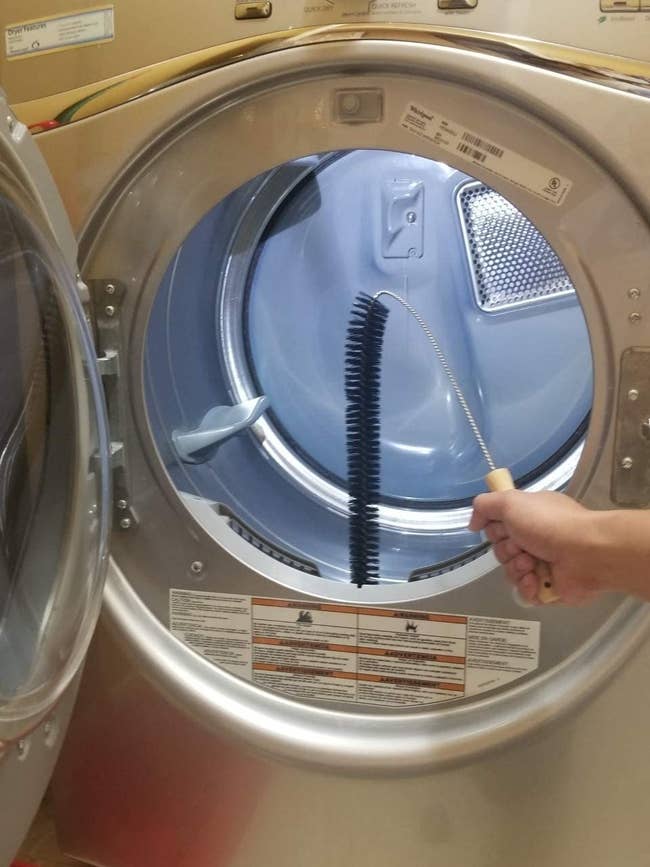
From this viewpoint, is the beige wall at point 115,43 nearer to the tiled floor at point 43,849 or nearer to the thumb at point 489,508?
the thumb at point 489,508

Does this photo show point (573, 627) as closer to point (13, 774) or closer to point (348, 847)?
point (348, 847)

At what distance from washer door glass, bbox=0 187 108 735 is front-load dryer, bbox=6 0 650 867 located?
0.05m

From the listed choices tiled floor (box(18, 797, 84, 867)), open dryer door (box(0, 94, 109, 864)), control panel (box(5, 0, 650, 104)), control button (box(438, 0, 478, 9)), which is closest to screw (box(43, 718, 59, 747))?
open dryer door (box(0, 94, 109, 864))

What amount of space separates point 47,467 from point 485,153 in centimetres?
49

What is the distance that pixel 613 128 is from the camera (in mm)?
630

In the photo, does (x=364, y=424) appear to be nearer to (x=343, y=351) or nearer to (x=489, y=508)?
(x=343, y=351)

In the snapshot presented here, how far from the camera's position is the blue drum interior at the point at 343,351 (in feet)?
2.77

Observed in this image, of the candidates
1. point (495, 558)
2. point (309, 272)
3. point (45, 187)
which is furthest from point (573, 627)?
point (45, 187)

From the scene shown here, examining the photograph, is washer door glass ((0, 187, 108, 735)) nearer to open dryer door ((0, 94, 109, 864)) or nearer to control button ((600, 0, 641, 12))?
open dryer door ((0, 94, 109, 864))

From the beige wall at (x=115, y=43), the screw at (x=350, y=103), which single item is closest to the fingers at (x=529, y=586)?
the screw at (x=350, y=103)

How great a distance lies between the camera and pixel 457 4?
65 centimetres

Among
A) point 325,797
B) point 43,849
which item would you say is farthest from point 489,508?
point 43,849

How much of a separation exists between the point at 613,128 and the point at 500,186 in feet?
0.31

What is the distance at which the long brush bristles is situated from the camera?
884mm
